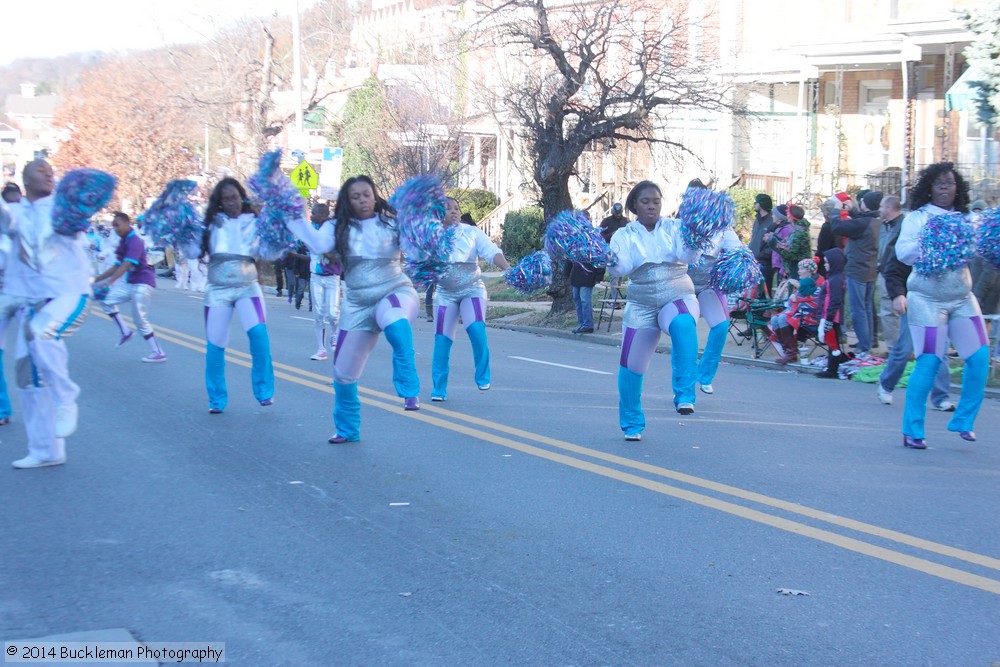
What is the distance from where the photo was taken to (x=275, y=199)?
27.9 feet

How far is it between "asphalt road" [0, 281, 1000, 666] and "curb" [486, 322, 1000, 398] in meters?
3.83

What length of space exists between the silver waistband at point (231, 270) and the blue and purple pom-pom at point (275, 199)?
2.94 feet

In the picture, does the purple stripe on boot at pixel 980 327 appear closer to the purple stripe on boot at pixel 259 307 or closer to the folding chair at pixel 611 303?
the purple stripe on boot at pixel 259 307

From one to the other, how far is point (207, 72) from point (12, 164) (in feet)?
78.6

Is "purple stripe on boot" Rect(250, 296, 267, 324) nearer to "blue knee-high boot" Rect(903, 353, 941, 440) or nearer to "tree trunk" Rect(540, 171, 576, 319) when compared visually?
"blue knee-high boot" Rect(903, 353, 941, 440)

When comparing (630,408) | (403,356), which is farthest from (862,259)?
(403,356)

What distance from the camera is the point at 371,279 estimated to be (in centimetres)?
833

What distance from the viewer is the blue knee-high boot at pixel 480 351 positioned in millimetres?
10879

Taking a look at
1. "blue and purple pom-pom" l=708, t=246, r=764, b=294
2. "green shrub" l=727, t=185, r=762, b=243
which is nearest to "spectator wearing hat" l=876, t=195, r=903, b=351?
"blue and purple pom-pom" l=708, t=246, r=764, b=294

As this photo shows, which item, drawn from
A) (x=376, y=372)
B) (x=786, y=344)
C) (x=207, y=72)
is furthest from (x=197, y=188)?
(x=207, y=72)

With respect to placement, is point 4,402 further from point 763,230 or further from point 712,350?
point 763,230

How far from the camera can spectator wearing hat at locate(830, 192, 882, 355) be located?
13766 mm

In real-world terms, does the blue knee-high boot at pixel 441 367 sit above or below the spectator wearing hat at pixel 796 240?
below

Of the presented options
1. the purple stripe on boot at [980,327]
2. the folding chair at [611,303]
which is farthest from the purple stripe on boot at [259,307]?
the folding chair at [611,303]
